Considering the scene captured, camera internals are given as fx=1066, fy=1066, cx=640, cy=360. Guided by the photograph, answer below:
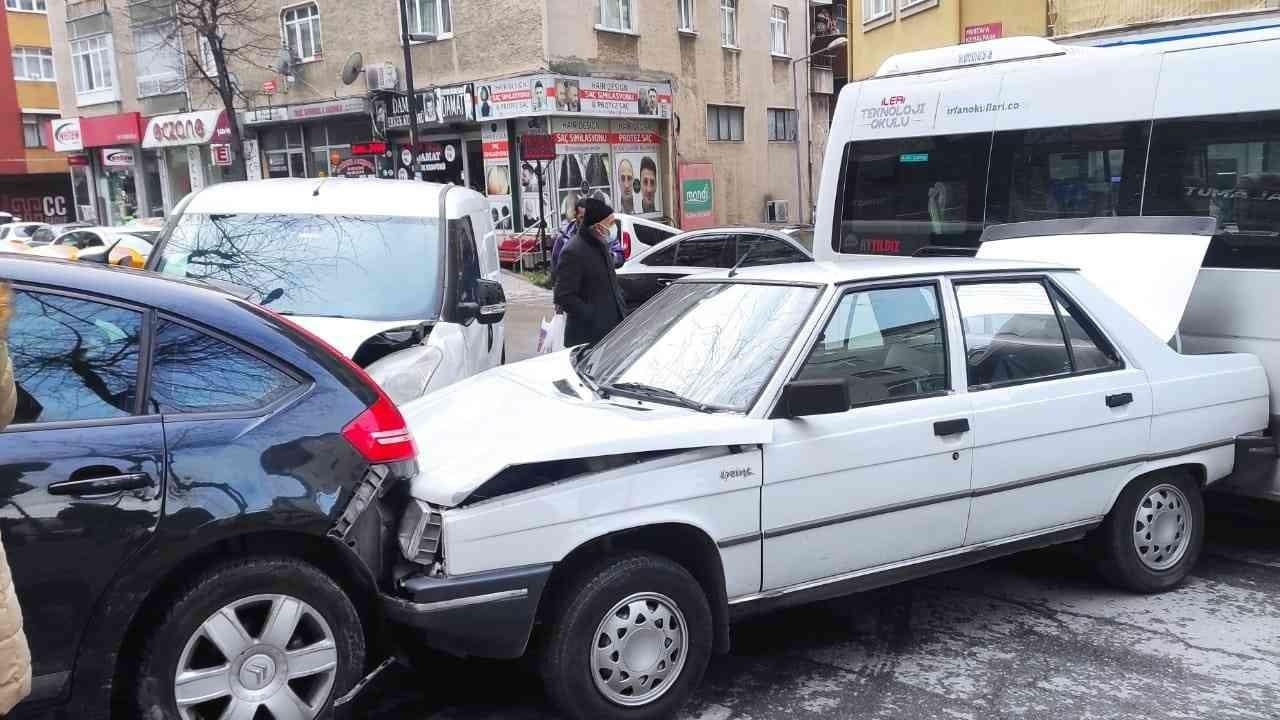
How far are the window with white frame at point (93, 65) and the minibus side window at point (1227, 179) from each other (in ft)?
127

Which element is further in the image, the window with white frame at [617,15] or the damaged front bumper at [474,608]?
the window with white frame at [617,15]

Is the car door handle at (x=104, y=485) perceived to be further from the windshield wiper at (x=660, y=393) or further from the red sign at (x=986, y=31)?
the red sign at (x=986, y=31)

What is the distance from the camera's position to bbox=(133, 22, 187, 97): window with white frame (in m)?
35.1

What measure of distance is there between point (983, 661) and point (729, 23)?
96.6ft

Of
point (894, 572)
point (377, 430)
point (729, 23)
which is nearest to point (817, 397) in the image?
point (894, 572)

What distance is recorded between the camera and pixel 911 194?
27.8ft

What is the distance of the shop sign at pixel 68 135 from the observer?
129ft

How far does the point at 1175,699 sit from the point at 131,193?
40.7 metres

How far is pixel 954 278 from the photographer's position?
15.4 feet

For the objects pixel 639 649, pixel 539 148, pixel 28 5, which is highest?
pixel 28 5

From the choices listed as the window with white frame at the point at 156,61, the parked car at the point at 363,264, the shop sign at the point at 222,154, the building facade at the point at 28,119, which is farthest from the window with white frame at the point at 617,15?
the building facade at the point at 28,119

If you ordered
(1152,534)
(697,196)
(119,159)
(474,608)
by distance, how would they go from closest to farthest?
(474,608)
(1152,534)
(697,196)
(119,159)

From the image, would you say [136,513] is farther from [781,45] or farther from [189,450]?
[781,45]

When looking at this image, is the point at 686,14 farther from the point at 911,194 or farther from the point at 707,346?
the point at 707,346
